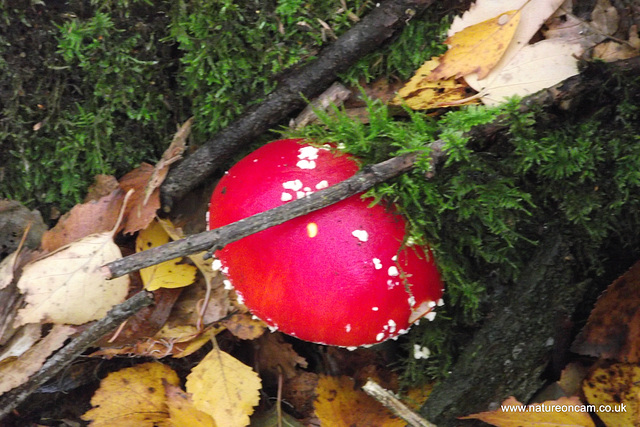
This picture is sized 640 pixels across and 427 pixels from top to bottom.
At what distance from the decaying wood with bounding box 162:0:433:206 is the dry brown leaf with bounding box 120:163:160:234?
74mm

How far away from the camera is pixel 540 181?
5.78 feet

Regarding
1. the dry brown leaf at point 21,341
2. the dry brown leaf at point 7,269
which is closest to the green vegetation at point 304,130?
the dry brown leaf at point 7,269

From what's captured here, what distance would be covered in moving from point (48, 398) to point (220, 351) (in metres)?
0.70

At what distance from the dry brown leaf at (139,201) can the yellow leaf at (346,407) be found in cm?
86

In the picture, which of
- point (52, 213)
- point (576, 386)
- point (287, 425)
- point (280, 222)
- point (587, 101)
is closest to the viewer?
point (280, 222)

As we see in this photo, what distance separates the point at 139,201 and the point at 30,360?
665mm

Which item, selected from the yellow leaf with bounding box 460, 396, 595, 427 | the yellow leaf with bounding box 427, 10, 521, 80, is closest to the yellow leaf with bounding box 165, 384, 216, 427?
the yellow leaf with bounding box 460, 396, 595, 427

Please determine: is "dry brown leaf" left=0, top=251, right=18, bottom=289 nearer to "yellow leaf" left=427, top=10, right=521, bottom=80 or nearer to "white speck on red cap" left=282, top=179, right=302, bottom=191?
"white speck on red cap" left=282, top=179, right=302, bottom=191

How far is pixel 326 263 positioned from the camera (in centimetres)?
159

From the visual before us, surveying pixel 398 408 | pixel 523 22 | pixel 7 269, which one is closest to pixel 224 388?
pixel 398 408

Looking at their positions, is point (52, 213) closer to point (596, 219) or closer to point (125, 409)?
point (125, 409)

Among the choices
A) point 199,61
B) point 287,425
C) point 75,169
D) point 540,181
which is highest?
point 199,61

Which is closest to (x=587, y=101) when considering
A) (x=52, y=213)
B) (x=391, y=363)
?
(x=391, y=363)

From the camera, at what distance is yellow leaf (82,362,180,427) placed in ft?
6.38
